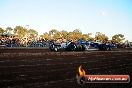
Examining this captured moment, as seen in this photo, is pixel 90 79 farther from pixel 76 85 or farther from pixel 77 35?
pixel 77 35

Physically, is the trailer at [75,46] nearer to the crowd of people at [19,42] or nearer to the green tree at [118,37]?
the crowd of people at [19,42]

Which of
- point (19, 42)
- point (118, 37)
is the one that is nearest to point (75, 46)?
point (19, 42)

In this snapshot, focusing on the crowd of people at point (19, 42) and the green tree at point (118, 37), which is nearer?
the crowd of people at point (19, 42)

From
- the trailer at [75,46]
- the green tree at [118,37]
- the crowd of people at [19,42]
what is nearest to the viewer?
the trailer at [75,46]

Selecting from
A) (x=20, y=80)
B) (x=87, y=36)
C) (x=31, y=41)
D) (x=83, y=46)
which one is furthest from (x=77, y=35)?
(x=20, y=80)

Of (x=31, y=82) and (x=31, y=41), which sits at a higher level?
(x=31, y=41)

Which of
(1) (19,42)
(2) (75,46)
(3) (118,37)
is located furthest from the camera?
(3) (118,37)

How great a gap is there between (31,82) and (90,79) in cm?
351

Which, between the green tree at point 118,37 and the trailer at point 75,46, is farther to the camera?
the green tree at point 118,37

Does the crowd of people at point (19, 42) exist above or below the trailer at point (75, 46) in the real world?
above

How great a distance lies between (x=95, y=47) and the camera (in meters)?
31.7

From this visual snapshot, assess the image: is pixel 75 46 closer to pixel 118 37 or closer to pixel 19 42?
pixel 19 42

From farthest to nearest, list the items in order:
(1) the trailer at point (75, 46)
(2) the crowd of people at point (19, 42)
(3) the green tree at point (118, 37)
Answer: (3) the green tree at point (118, 37) < (2) the crowd of people at point (19, 42) < (1) the trailer at point (75, 46)

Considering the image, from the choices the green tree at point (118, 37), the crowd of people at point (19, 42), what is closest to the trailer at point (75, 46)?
the crowd of people at point (19, 42)
